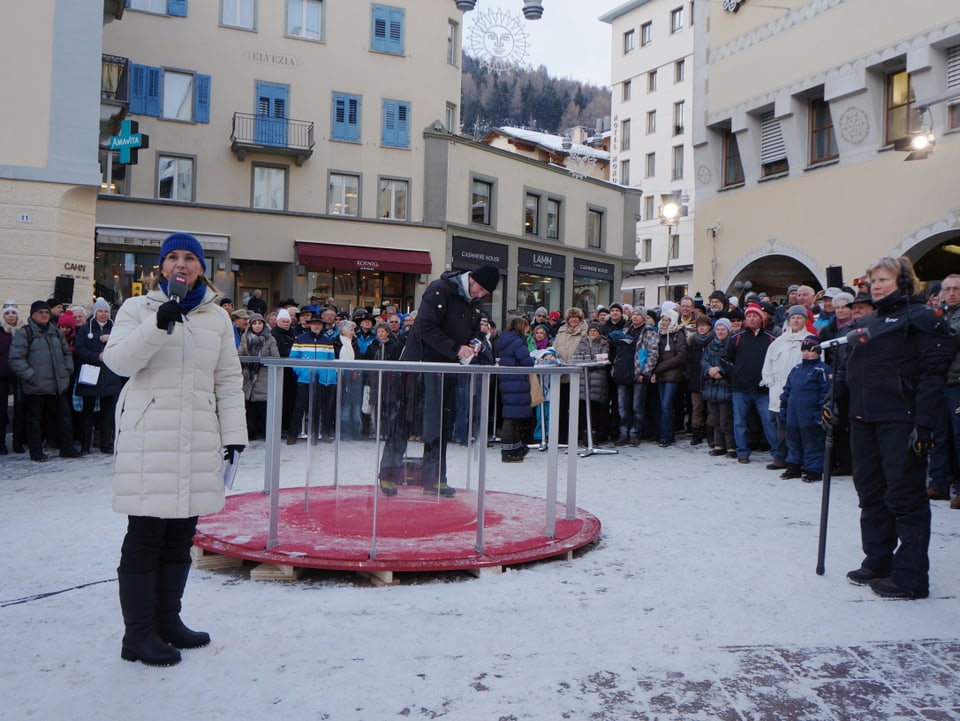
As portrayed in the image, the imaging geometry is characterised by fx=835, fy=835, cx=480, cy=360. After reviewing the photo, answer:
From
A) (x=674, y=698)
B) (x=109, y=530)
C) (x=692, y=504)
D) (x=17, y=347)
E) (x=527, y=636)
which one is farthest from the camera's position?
(x=17, y=347)

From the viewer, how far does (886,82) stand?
1747cm

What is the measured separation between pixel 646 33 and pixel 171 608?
2183 inches

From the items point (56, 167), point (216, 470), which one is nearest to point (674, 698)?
point (216, 470)

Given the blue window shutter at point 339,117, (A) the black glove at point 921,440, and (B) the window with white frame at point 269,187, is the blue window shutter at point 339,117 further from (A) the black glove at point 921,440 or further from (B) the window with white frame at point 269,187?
(A) the black glove at point 921,440

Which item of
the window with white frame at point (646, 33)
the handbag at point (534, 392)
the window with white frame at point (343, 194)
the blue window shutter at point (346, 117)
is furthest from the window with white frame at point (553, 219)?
the handbag at point (534, 392)

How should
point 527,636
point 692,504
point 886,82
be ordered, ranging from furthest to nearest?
point 886,82
point 692,504
point 527,636

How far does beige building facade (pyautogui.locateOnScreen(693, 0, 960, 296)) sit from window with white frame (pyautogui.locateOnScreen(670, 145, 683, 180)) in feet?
95.2

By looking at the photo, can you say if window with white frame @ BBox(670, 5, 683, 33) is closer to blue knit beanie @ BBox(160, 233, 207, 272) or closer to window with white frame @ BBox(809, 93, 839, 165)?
window with white frame @ BBox(809, 93, 839, 165)

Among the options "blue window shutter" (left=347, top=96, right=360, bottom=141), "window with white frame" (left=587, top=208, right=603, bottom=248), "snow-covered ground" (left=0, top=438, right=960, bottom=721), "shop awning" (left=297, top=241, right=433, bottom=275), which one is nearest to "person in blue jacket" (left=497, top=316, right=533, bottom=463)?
"snow-covered ground" (left=0, top=438, right=960, bottom=721)

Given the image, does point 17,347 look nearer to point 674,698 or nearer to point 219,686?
point 219,686

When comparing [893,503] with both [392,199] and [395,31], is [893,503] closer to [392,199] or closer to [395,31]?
[392,199]

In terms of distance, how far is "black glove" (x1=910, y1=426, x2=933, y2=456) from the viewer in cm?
489

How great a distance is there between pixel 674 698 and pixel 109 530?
15.3 feet

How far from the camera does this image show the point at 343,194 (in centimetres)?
3045
